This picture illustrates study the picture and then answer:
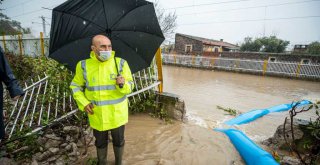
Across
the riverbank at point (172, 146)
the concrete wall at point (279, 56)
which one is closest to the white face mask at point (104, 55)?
the riverbank at point (172, 146)

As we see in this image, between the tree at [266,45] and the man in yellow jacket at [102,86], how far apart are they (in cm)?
3649

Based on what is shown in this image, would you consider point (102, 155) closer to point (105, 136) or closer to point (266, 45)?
point (105, 136)

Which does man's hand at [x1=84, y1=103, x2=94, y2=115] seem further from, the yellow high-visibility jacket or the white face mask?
the white face mask

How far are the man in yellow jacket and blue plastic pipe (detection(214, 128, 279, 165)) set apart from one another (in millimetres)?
1936

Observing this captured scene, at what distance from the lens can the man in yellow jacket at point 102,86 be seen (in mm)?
1885

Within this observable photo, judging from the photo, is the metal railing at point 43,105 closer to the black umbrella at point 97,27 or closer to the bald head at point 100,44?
the black umbrella at point 97,27

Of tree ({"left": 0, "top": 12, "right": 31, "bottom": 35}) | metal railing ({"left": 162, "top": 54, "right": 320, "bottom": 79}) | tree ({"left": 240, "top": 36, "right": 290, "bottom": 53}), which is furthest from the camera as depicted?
tree ({"left": 240, "top": 36, "right": 290, "bottom": 53})

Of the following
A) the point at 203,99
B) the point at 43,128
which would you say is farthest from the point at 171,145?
the point at 203,99

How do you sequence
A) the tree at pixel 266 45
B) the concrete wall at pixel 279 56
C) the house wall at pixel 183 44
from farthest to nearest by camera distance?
the tree at pixel 266 45
the house wall at pixel 183 44
the concrete wall at pixel 279 56

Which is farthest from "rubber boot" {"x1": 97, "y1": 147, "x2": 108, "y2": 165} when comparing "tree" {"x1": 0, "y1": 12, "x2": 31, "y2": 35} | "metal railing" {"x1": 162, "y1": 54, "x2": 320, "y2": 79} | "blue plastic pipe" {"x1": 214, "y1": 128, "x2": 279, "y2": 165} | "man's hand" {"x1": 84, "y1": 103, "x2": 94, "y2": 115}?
"metal railing" {"x1": 162, "y1": 54, "x2": 320, "y2": 79}

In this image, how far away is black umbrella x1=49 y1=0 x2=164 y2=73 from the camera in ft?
7.02

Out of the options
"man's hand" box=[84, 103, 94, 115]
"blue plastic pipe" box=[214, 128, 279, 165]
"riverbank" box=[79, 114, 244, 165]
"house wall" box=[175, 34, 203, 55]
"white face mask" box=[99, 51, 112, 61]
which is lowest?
"riverbank" box=[79, 114, 244, 165]

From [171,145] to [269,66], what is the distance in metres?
14.5

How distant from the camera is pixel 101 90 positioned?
6.35ft
